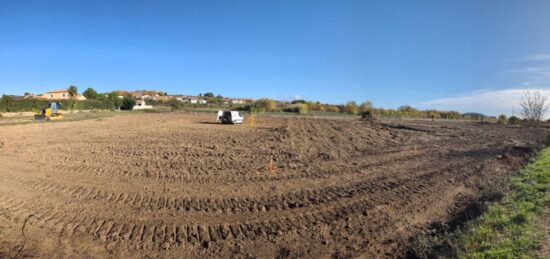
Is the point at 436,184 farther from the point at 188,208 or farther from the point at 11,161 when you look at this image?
the point at 11,161

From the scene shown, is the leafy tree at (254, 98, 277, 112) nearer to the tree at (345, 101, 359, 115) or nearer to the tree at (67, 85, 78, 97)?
the tree at (345, 101, 359, 115)

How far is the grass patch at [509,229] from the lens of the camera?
16.6ft

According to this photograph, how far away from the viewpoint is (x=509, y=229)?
233 inches

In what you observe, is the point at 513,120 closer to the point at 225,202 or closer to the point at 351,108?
the point at 351,108

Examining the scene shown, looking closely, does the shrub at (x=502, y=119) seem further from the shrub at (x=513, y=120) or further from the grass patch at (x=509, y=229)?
the grass patch at (x=509, y=229)

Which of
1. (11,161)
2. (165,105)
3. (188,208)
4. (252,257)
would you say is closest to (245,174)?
(188,208)

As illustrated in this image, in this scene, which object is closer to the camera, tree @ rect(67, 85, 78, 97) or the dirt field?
the dirt field

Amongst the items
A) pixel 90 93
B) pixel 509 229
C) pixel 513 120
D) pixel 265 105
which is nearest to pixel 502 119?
pixel 513 120

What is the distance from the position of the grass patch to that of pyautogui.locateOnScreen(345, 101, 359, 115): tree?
213 feet

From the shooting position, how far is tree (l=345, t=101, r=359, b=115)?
73.1 meters

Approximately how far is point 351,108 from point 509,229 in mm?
69190

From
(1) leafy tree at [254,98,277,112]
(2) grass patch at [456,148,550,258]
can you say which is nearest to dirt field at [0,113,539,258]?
(2) grass patch at [456,148,550,258]

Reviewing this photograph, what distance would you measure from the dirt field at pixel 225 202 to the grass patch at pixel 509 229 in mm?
1004

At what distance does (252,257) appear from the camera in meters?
5.68
